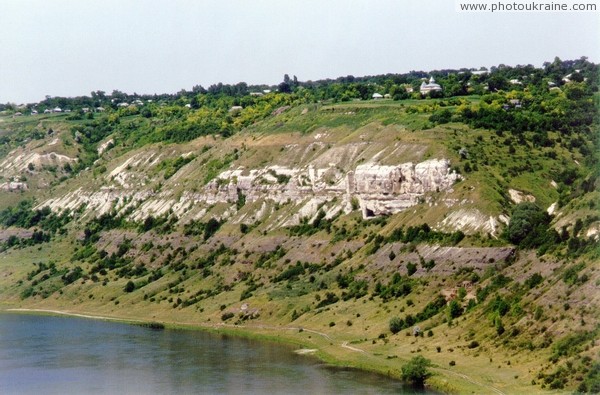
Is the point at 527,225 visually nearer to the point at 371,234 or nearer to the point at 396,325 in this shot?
the point at 396,325

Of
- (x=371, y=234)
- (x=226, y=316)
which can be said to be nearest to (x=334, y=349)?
(x=226, y=316)

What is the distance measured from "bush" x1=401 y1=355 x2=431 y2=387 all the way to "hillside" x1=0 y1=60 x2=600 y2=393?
1.10 m

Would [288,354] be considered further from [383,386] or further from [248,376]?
[383,386]

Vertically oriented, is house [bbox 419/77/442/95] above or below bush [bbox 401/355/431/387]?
above

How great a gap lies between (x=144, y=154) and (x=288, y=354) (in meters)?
94.4

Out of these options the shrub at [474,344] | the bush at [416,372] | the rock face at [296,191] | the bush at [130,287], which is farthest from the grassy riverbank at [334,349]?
the rock face at [296,191]

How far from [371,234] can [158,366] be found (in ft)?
112

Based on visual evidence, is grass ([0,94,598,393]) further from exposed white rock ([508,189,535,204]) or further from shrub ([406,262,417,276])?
shrub ([406,262,417,276])

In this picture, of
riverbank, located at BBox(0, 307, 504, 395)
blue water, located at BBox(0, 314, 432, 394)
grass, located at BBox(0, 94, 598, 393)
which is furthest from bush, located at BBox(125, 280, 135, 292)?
blue water, located at BBox(0, 314, 432, 394)

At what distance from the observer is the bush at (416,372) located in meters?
90.8

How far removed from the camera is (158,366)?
104500mm

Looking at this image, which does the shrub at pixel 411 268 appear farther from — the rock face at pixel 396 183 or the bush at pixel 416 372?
the bush at pixel 416 372

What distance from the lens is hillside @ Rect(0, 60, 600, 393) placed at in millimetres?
96312

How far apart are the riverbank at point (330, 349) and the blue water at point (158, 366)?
1.42 metres
